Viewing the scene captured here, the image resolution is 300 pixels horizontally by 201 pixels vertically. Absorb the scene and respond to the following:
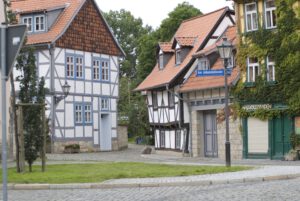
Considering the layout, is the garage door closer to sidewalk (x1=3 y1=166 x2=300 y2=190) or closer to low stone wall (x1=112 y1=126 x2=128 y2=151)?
sidewalk (x1=3 y1=166 x2=300 y2=190)

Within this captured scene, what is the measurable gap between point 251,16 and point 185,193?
19600 millimetres

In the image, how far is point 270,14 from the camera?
32312mm

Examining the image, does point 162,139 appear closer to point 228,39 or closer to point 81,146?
point 81,146

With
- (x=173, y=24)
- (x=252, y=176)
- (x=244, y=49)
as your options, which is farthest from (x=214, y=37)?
(x=252, y=176)

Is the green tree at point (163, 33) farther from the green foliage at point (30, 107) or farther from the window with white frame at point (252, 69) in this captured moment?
the green foliage at point (30, 107)

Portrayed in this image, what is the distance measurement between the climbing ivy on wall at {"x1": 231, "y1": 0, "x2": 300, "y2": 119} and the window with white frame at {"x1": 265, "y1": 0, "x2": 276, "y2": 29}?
412mm

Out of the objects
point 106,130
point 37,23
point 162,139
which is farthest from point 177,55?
point 37,23

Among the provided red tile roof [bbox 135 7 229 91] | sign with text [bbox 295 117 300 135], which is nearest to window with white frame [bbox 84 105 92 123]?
red tile roof [bbox 135 7 229 91]

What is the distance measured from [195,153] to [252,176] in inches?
741

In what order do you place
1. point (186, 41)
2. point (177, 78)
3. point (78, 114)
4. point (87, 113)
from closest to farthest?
point (177, 78) → point (186, 41) → point (78, 114) → point (87, 113)

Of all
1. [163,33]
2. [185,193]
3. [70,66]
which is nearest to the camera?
[185,193]

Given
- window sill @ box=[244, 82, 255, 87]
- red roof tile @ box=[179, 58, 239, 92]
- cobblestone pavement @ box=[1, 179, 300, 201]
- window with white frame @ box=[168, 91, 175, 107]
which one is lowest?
cobblestone pavement @ box=[1, 179, 300, 201]

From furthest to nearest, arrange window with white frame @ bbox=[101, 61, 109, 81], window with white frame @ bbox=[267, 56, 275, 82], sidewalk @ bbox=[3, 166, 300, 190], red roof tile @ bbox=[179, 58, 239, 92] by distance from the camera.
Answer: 1. window with white frame @ bbox=[101, 61, 109, 81]
2. red roof tile @ bbox=[179, 58, 239, 92]
3. window with white frame @ bbox=[267, 56, 275, 82]
4. sidewalk @ bbox=[3, 166, 300, 190]

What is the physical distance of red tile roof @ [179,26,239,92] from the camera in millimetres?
34250
